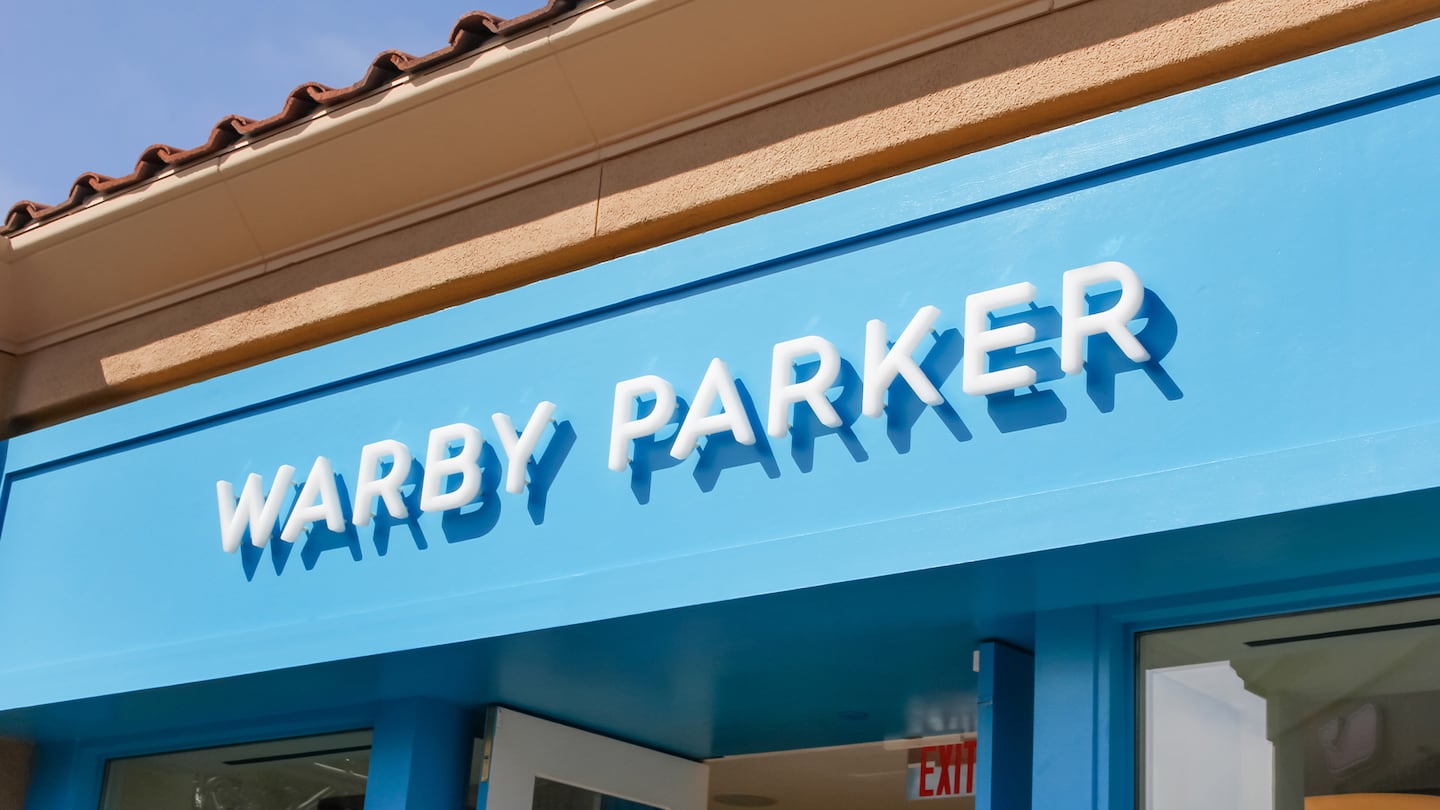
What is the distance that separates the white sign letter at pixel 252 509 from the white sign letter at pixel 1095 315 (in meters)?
3.30

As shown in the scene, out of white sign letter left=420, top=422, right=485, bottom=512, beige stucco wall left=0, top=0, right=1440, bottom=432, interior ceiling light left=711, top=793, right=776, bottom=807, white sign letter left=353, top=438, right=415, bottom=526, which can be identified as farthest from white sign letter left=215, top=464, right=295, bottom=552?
interior ceiling light left=711, top=793, right=776, bottom=807

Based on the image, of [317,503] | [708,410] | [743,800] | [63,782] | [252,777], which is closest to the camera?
[708,410]

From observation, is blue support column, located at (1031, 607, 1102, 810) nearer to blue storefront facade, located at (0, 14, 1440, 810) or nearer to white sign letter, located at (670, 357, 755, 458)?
blue storefront facade, located at (0, 14, 1440, 810)

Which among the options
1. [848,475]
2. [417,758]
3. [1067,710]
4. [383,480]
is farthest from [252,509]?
[1067,710]

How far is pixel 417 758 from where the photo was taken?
620 centimetres

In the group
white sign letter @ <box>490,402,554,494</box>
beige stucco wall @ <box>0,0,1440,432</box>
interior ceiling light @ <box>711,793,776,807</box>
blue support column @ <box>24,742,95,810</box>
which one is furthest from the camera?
interior ceiling light @ <box>711,793,776,807</box>

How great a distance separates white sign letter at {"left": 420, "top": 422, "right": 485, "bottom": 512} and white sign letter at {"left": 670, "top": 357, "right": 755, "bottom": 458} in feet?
2.85

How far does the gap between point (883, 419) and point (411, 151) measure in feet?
8.80

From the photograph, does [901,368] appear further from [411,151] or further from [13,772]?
[13,772]

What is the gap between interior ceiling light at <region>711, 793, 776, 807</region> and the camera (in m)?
8.77

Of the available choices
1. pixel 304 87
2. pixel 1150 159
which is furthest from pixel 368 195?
pixel 1150 159

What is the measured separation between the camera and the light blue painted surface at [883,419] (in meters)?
4.06

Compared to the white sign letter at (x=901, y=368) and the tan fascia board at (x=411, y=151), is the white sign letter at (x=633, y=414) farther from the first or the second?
the tan fascia board at (x=411, y=151)

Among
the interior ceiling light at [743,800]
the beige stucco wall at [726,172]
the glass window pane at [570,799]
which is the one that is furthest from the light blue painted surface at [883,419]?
the interior ceiling light at [743,800]
